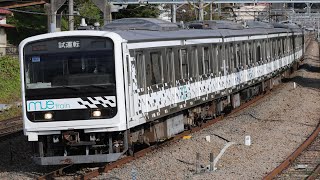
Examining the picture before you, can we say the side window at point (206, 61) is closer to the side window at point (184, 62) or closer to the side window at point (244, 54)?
the side window at point (184, 62)

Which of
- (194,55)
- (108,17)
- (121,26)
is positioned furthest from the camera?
(108,17)

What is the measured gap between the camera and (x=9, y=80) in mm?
29906

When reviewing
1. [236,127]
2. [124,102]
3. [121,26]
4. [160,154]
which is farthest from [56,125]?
[236,127]

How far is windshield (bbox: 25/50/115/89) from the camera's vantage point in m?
11.5

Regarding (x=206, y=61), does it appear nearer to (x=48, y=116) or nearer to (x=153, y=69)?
(x=153, y=69)

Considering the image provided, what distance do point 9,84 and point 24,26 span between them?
19423mm

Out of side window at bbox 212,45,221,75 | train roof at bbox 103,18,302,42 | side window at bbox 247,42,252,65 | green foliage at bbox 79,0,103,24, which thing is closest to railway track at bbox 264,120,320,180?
train roof at bbox 103,18,302,42

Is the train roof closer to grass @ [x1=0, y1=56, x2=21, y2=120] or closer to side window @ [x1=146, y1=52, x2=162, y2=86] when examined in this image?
side window @ [x1=146, y1=52, x2=162, y2=86]

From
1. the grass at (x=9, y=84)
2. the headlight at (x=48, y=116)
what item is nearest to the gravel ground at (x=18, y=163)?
the headlight at (x=48, y=116)

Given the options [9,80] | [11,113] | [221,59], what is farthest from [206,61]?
[9,80]

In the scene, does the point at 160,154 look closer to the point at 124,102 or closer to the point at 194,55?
the point at 124,102

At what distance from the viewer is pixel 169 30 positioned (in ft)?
52.4

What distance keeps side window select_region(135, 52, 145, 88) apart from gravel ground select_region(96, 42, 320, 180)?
1.52 meters

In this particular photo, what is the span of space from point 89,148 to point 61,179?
0.76m
